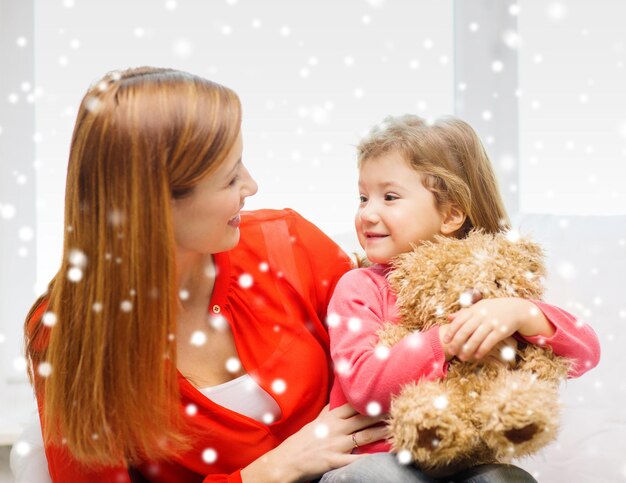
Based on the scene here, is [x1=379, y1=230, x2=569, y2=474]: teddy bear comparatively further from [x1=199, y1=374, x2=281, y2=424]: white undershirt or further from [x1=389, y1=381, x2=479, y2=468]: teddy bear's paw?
[x1=199, y1=374, x2=281, y2=424]: white undershirt

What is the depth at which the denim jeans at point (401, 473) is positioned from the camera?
1.02m

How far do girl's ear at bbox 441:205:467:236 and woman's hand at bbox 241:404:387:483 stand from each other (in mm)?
362

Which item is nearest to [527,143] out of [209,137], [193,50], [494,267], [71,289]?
[193,50]

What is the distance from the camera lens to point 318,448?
119 centimetres

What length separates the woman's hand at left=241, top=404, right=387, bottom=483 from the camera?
117 centimetres

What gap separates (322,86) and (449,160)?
0.96 m

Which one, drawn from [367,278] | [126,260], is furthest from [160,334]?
[367,278]

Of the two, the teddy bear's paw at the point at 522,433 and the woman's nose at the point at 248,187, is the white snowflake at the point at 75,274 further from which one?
the teddy bear's paw at the point at 522,433

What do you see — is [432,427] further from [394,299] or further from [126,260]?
[126,260]

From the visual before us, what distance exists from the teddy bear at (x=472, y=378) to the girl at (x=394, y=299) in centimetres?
3

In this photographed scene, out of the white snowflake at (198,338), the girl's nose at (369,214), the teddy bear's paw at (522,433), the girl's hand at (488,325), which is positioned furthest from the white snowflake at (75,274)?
the teddy bear's paw at (522,433)

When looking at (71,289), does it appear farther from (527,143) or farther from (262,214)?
(527,143)

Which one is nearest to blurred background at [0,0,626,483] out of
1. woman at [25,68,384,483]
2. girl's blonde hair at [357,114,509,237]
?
girl's blonde hair at [357,114,509,237]

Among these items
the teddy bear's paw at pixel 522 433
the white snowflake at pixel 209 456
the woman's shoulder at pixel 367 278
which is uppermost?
the woman's shoulder at pixel 367 278
